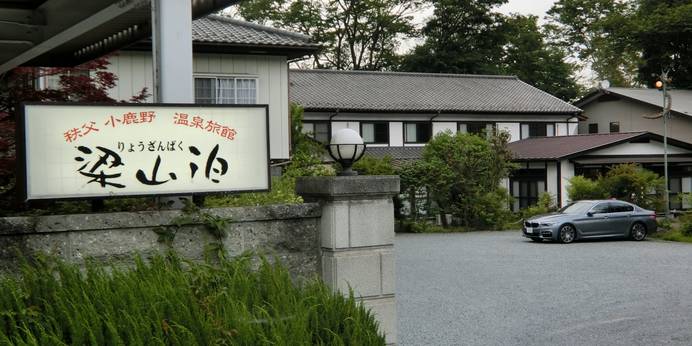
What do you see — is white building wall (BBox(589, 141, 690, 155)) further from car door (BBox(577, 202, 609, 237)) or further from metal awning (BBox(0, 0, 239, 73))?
metal awning (BBox(0, 0, 239, 73))

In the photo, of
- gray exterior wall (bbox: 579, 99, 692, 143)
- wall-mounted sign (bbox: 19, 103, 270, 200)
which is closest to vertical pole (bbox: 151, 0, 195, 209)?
wall-mounted sign (bbox: 19, 103, 270, 200)

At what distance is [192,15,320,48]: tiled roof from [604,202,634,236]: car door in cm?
1168

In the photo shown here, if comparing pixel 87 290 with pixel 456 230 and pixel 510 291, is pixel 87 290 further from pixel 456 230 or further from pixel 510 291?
pixel 456 230

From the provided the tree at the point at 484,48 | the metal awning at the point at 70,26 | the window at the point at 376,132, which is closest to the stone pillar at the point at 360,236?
the metal awning at the point at 70,26

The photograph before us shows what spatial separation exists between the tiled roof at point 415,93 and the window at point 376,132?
975 millimetres

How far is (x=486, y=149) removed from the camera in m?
30.4

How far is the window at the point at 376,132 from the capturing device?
116ft

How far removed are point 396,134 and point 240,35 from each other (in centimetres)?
1756

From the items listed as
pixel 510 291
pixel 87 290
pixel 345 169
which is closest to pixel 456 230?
pixel 510 291

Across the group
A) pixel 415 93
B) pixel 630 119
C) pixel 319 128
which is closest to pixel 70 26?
pixel 319 128

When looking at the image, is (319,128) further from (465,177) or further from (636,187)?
(636,187)

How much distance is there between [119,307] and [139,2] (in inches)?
136

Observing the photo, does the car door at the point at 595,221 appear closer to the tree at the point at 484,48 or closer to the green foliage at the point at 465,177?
the green foliage at the point at 465,177

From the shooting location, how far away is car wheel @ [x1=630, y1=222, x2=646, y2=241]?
2495 centimetres
